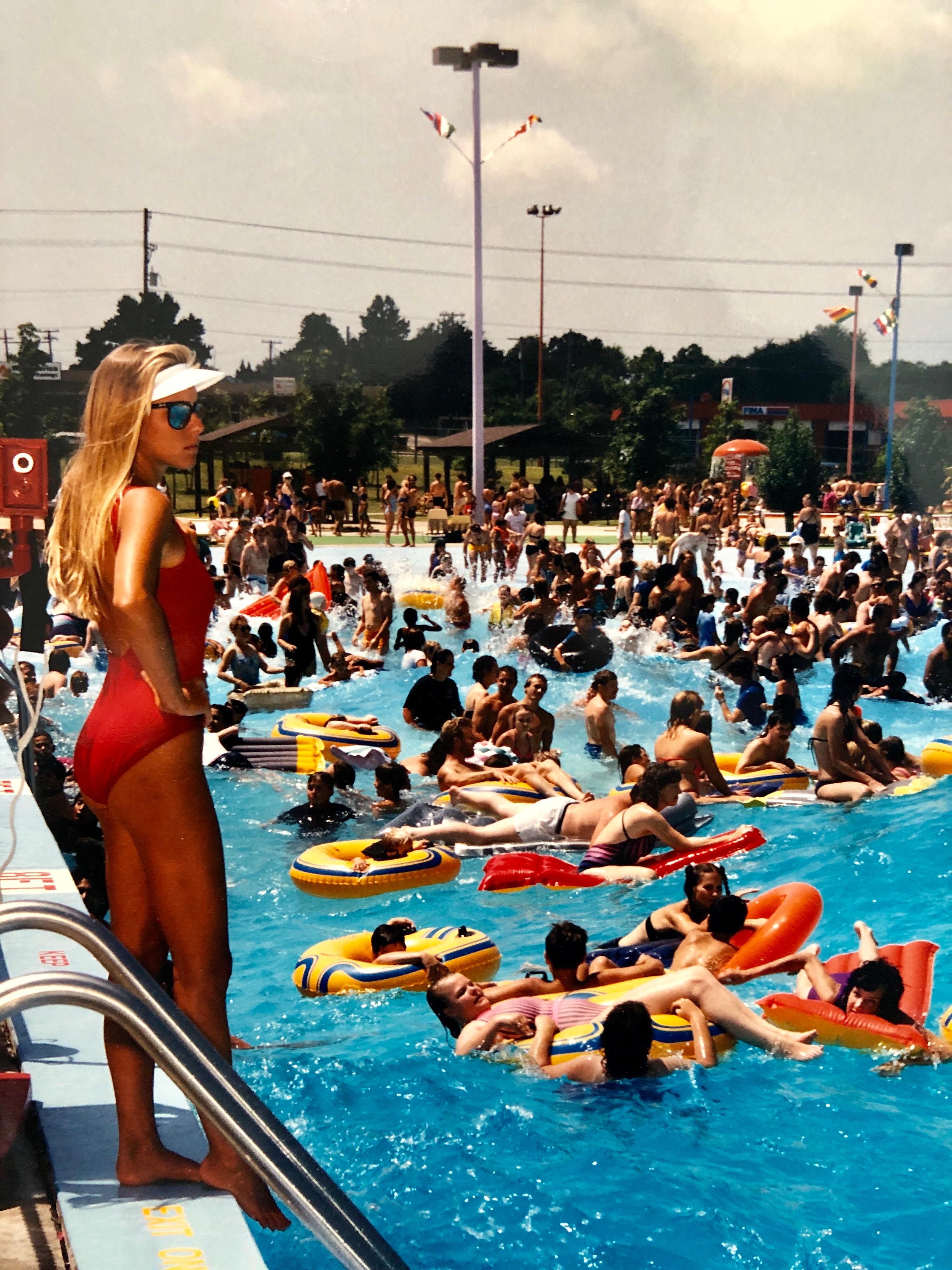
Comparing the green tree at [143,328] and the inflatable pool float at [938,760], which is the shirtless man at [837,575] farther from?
the green tree at [143,328]

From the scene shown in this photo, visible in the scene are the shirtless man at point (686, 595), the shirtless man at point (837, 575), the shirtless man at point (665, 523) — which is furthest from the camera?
the shirtless man at point (665, 523)

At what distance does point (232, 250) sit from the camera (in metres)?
11.6

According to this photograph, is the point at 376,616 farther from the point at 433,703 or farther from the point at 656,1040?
the point at 656,1040

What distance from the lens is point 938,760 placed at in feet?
26.4

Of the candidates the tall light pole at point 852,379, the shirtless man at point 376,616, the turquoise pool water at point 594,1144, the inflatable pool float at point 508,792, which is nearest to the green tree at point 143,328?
the shirtless man at point 376,616

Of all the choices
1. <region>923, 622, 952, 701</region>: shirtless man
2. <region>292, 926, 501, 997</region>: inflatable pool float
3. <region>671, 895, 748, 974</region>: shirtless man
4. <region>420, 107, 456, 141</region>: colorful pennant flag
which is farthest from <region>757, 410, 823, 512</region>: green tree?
<region>292, 926, 501, 997</region>: inflatable pool float

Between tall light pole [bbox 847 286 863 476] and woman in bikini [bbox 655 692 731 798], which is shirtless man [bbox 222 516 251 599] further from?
tall light pole [bbox 847 286 863 476]

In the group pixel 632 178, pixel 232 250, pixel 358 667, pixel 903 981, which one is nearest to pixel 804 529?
pixel 632 178

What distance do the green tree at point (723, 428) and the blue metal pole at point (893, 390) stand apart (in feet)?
6.46

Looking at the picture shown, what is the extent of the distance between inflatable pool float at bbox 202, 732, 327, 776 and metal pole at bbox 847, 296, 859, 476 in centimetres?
756

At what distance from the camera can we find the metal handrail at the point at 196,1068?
1.38 metres

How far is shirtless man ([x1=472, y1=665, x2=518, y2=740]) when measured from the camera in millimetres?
8539

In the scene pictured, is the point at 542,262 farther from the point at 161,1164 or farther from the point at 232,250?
the point at 161,1164

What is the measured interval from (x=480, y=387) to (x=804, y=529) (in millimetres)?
4041
